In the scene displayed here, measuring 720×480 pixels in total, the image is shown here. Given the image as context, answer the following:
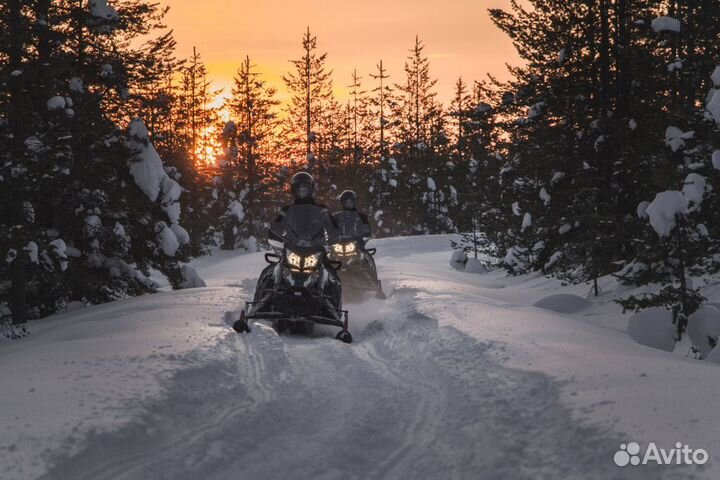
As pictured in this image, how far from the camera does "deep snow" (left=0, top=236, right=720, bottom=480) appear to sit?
12.7 feet

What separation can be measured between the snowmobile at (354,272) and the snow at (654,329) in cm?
594

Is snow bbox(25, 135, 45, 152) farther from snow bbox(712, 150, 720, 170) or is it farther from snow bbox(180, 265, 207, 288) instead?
snow bbox(712, 150, 720, 170)

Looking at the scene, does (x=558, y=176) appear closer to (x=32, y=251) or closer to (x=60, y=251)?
(x=60, y=251)

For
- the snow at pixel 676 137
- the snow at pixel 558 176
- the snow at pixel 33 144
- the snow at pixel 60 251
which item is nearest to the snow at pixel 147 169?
the snow at pixel 33 144

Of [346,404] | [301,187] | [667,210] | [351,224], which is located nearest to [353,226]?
[351,224]

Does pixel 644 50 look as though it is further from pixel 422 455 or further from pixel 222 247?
pixel 222 247

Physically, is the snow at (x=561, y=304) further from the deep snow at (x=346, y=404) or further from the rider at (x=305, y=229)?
the rider at (x=305, y=229)

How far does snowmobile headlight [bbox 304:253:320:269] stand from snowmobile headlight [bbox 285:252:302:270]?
0.10 m

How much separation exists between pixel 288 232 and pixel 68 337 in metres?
3.43

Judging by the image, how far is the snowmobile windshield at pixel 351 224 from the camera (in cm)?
1396

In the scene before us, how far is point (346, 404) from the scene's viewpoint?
5379 mm

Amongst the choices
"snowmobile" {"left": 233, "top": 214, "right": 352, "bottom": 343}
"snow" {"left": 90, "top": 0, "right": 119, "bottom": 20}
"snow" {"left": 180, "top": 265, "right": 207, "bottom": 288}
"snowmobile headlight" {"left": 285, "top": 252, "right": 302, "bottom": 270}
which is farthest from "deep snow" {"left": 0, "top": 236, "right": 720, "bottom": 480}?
"snow" {"left": 180, "top": 265, "right": 207, "bottom": 288}

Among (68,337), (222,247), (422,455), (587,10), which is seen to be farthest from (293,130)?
(422,455)

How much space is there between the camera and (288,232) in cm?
921
